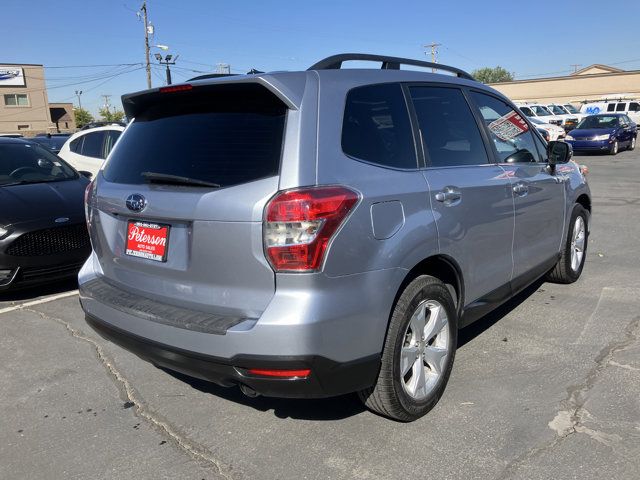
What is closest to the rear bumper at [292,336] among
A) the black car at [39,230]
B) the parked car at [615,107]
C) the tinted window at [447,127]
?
the tinted window at [447,127]

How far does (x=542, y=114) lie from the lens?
33.2 m

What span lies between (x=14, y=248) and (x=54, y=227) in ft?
1.29

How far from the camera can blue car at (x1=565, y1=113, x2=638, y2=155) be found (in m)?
21.6

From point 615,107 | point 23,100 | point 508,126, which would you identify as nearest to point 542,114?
point 615,107

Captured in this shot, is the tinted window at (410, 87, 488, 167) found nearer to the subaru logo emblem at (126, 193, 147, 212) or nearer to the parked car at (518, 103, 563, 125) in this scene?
the subaru logo emblem at (126, 193, 147, 212)

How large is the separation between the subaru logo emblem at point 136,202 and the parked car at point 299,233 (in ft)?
0.04

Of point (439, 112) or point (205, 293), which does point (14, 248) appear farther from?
point (439, 112)

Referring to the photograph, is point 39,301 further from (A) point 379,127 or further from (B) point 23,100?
(B) point 23,100

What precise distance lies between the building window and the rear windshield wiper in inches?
2802

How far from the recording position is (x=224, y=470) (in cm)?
270

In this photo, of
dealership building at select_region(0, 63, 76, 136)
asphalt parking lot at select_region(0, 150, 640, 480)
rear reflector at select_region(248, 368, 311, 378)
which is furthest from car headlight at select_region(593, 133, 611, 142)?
dealership building at select_region(0, 63, 76, 136)

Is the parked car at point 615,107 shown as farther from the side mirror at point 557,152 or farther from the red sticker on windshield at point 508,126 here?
the red sticker on windshield at point 508,126

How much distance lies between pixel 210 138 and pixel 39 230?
128 inches

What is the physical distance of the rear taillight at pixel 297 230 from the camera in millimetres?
2381
